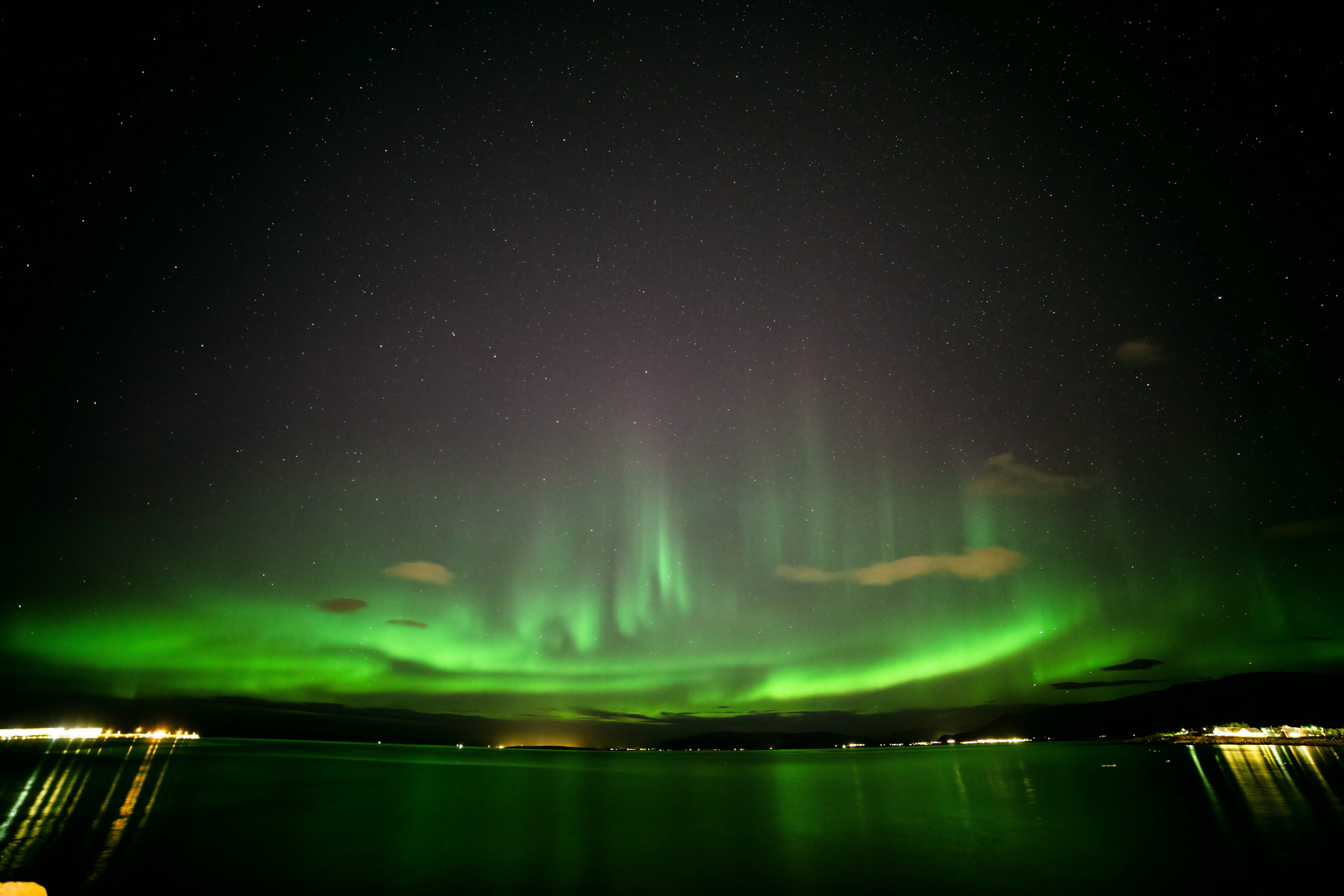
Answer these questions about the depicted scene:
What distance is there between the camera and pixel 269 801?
48938 millimetres

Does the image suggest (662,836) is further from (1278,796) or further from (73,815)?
(1278,796)

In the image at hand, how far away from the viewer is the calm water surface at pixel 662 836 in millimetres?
22391

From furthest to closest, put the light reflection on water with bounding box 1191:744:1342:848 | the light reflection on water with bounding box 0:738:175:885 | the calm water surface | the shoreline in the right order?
the shoreline, the light reflection on water with bounding box 1191:744:1342:848, the light reflection on water with bounding box 0:738:175:885, the calm water surface

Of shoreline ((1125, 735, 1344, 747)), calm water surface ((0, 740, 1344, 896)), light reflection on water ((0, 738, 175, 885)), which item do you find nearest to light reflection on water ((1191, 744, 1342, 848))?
calm water surface ((0, 740, 1344, 896))

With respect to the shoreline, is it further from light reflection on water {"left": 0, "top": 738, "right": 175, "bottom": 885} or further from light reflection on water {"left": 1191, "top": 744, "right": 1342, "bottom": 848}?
light reflection on water {"left": 0, "top": 738, "right": 175, "bottom": 885}

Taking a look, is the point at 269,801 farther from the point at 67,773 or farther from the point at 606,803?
the point at 67,773

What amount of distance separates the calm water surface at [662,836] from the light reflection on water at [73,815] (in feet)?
0.63

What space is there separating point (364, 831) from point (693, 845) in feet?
57.8

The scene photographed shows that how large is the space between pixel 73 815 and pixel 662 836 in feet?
104

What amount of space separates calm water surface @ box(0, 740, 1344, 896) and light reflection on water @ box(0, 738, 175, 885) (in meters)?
0.19

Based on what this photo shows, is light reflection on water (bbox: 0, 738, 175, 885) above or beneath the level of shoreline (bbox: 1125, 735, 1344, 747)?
beneath

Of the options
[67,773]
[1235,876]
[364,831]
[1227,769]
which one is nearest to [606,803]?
[364,831]

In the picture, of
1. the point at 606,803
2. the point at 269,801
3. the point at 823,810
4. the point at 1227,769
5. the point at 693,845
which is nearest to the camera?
the point at 693,845

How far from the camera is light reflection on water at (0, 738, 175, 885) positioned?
80.0 ft
